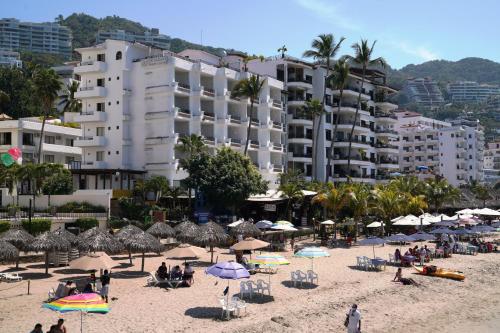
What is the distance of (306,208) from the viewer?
58.6 metres

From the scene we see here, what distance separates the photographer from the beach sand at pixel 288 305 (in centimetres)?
2069

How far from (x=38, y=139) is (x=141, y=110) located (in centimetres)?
1292

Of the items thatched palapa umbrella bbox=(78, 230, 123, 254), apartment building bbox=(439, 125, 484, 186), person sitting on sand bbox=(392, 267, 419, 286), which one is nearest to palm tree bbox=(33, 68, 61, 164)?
thatched palapa umbrella bbox=(78, 230, 123, 254)

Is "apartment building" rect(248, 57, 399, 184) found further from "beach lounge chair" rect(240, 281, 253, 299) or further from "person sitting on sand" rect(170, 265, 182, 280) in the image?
"beach lounge chair" rect(240, 281, 253, 299)

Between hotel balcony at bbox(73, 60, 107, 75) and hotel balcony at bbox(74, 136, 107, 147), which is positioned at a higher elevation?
hotel balcony at bbox(73, 60, 107, 75)

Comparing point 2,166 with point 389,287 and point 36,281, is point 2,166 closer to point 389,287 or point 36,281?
point 36,281

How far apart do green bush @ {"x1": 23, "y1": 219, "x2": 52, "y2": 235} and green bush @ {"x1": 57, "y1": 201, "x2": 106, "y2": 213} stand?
7.73 m

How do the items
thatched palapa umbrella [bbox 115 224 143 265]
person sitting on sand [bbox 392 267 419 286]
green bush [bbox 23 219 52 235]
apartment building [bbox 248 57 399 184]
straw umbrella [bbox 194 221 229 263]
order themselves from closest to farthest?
thatched palapa umbrella [bbox 115 224 143 265]
person sitting on sand [bbox 392 267 419 286]
straw umbrella [bbox 194 221 229 263]
green bush [bbox 23 219 52 235]
apartment building [bbox 248 57 399 184]

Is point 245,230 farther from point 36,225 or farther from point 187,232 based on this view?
point 36,225

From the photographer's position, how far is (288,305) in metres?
24.1

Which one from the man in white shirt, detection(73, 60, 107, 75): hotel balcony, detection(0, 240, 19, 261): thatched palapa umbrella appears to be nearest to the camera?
the man in white shirt

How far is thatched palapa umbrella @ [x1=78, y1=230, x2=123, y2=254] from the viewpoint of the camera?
2798 cm

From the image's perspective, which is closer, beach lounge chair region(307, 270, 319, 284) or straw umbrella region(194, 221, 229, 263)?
beach lounge chair region(307, 270, 319, 284)

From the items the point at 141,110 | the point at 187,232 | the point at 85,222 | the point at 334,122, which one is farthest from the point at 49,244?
the point at 334,122
